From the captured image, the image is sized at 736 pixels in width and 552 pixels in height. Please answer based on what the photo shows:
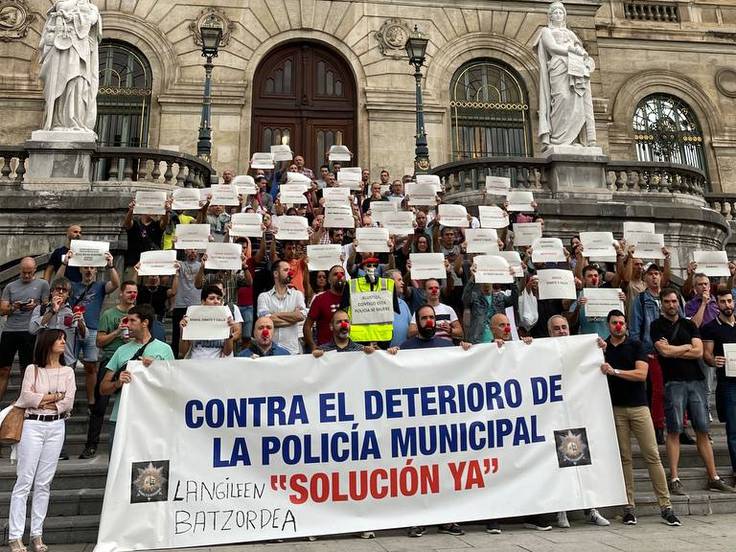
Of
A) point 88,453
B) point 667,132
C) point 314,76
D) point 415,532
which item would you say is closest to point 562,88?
point 314,76

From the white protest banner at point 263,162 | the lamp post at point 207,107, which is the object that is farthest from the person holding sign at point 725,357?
the lamp post at point 207,107

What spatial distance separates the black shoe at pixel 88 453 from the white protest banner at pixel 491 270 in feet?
15.3

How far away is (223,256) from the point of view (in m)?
7.71

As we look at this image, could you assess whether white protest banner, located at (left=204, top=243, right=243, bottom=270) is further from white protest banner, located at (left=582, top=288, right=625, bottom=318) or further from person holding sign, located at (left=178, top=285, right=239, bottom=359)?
white protest banner, located at (left=582, top=288, right=625, bottom=318)

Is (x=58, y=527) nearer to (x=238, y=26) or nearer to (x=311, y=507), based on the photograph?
(x=311, y=507)

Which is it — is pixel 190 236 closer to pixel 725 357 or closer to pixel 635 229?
pixel 635 229

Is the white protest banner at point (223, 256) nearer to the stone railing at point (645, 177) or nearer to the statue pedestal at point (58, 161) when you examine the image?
the statue pedestal at point (58, 161)

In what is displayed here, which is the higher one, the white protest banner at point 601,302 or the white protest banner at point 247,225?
the white protest banner at point 247,225

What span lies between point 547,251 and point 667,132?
18.0 m

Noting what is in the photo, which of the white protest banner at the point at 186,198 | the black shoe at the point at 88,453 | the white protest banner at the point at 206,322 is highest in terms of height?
the white protest banner at the point at 186,198

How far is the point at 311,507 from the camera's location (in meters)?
5.50

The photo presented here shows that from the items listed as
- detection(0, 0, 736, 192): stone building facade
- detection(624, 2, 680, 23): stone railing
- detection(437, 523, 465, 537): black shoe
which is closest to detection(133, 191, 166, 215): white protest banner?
detection(437, 523, 465, 537): black shoe

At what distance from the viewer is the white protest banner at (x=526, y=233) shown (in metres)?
9.64

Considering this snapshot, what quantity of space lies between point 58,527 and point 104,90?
639 inches
